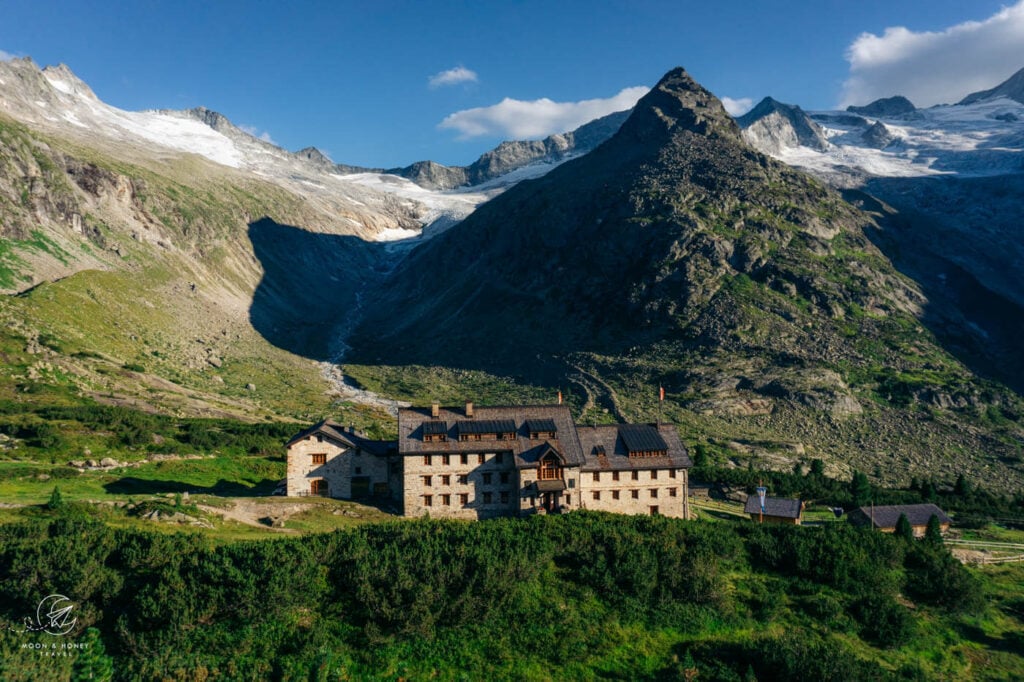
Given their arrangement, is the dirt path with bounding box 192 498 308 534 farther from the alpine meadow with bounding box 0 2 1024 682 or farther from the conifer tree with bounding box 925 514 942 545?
the conifer tree with bounding box 925 514 942 545

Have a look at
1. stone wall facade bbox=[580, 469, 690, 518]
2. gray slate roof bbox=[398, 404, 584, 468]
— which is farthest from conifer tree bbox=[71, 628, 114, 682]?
stone wall facade bbox=[580, 469, 690, 518]

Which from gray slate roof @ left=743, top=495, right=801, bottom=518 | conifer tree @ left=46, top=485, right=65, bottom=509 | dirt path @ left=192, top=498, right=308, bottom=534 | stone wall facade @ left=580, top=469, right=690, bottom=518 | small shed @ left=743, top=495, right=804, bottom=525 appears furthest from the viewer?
gray slate roof @ left=743, top=495, right=801, bottom=518

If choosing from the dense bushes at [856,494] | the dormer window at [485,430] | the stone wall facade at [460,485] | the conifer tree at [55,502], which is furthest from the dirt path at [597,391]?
the conifer tree at [55,502]

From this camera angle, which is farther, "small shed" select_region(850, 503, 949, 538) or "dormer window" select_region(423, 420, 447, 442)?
"small shed" select_region(850, 503, 949, 538)

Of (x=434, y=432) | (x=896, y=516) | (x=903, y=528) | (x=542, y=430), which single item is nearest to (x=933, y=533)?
(x=903, y=528)

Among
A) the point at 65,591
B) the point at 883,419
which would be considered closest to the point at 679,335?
the point at 883,419

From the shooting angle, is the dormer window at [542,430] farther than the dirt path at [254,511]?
Yes

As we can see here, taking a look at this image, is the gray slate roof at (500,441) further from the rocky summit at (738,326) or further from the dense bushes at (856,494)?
the rocky summit at (738,326)

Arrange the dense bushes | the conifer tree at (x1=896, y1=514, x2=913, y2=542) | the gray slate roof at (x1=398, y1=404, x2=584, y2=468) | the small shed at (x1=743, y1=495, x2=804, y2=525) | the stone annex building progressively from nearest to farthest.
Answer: the stone annex building
the gray slate roof at (x1=398, y1=404, x2=584, y2=468)
the conifer tree at (x1=896, y1=514, x2=913, y2=542)
the small shed at (x1=743, y1=495, x2=804, y2=525)
the dense bushes
